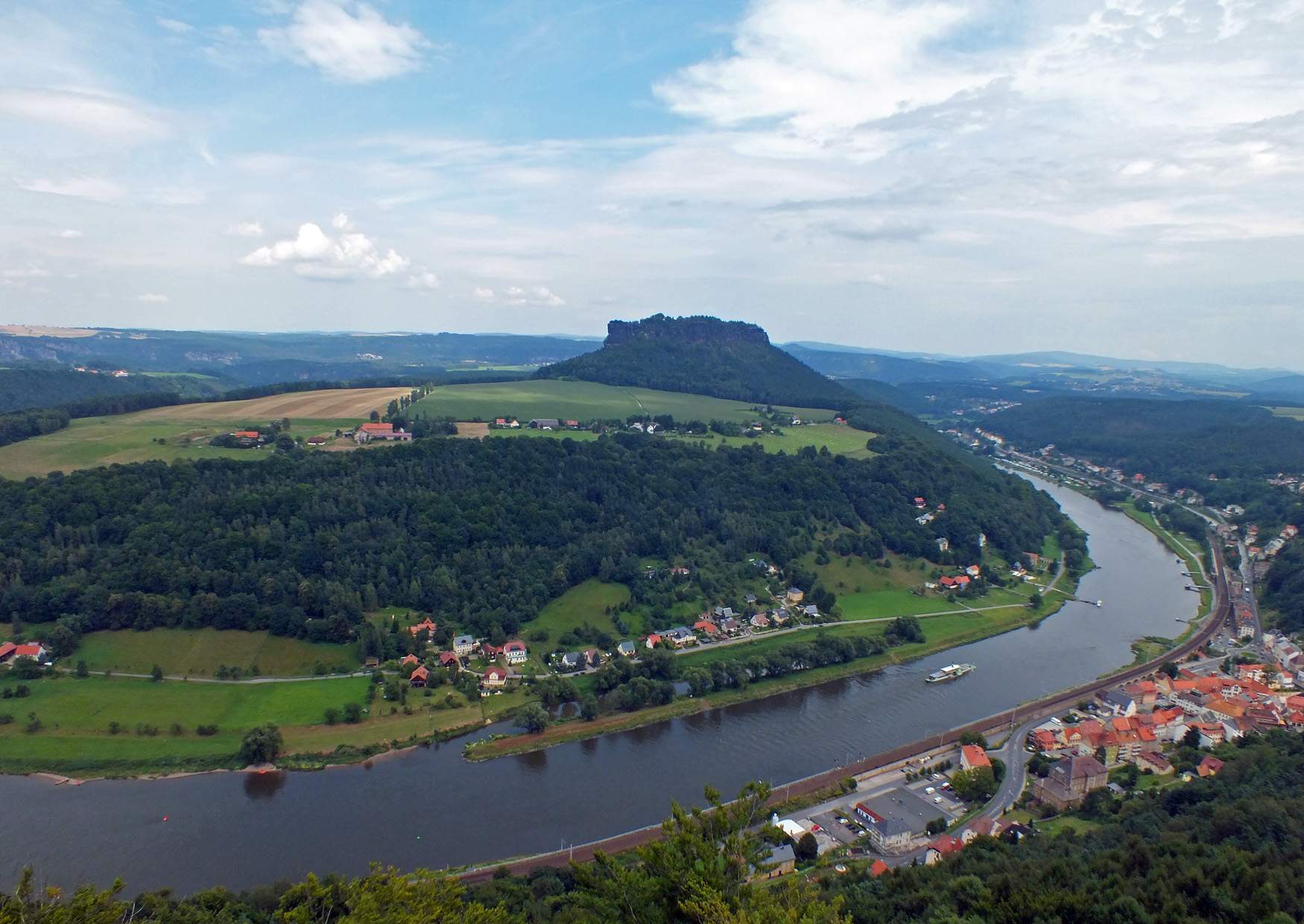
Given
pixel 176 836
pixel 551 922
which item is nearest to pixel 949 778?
pixel 551 922

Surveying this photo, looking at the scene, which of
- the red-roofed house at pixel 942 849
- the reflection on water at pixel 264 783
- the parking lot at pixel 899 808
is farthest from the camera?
the reflection on water at pixel 264 783

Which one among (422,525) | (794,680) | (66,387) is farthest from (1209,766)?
(66,387)

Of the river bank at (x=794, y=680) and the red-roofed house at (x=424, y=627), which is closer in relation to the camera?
the river bank at (x=794, y=680)

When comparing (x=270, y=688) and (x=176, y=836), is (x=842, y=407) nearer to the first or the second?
(x=270, y=688)

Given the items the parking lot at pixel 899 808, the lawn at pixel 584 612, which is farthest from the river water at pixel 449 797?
the lawn at pixel 584 612

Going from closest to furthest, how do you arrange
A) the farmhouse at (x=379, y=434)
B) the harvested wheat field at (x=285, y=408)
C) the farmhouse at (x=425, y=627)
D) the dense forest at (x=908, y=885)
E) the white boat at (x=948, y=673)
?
the dense forest at (x=908, y=885) < the farmhouse at (x=425, y=627) < the white boat at (x=948, y=673) < the farmhouse at (x=379, y=434) < the harvested wheat field at (x=285, y=408)

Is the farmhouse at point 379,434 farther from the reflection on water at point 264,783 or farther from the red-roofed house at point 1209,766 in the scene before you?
the red-roofed house at point 1209,766
